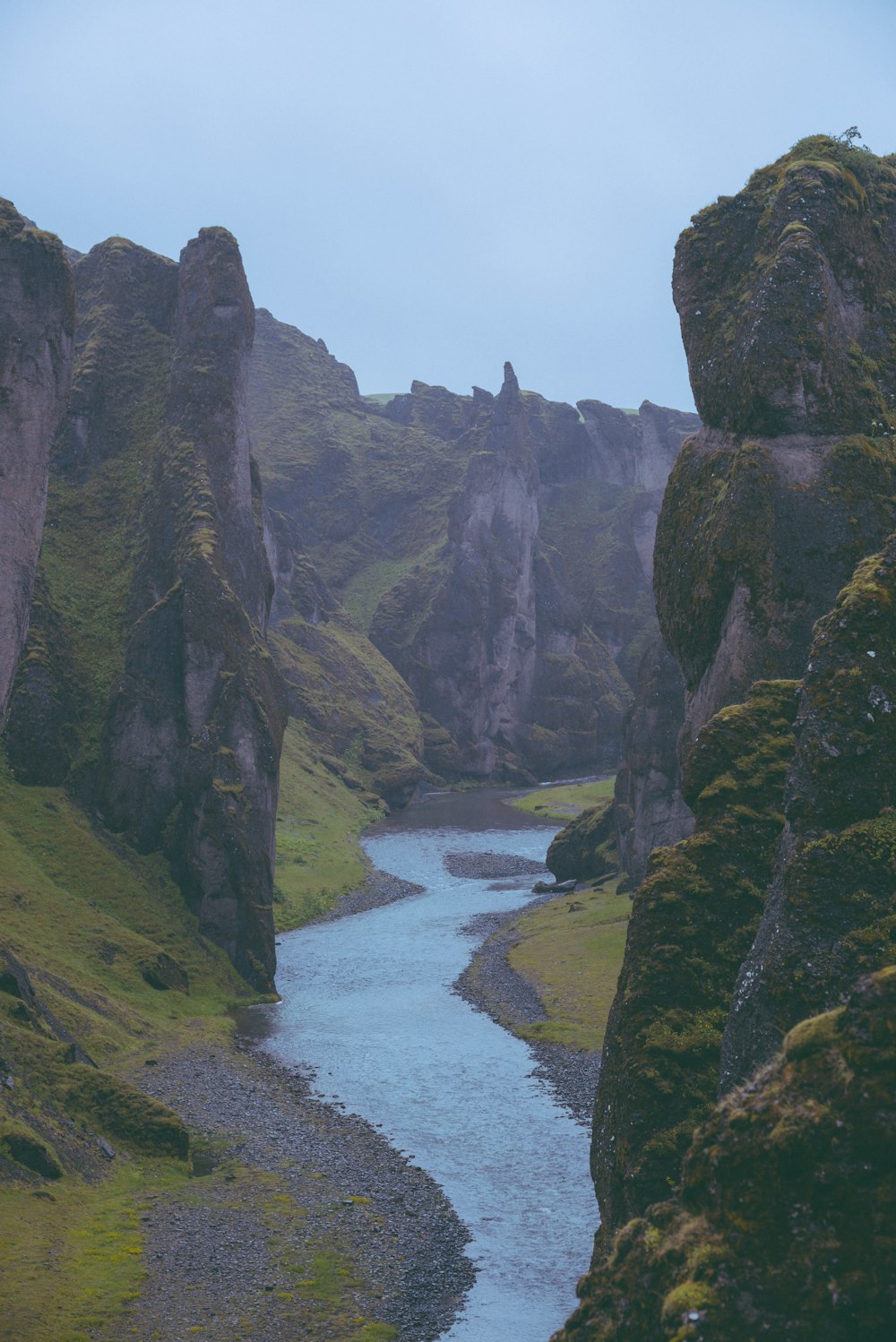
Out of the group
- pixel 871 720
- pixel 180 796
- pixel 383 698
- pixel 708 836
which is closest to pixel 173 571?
pixel 180 796

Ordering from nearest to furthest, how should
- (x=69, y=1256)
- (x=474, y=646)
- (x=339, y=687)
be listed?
(x=69, y=1256) < (x=339, y=687) < (x=474, y=646)

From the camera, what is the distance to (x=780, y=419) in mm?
37938

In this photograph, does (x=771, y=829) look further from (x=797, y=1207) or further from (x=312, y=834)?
(x=312, y=834)

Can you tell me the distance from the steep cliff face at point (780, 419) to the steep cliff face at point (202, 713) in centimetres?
3136

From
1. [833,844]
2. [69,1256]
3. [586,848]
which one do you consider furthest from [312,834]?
[833,844]

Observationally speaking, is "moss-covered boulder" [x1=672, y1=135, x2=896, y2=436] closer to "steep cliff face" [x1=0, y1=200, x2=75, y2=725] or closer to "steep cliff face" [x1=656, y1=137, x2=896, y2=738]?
"steep cliff face" [x1=656, y1=137, x2=896, y2=738]

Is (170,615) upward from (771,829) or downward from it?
upward

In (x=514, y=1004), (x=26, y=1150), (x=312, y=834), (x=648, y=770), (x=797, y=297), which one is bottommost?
(x=514, y=1004)

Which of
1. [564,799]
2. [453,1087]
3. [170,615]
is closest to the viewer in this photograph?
[453,1087]

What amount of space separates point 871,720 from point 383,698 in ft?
520

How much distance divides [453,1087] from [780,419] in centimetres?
2721

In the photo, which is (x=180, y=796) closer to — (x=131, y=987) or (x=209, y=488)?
(x=131, y=987)

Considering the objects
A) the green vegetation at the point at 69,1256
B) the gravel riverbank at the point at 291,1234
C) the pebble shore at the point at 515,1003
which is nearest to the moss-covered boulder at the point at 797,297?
the pebble shore at the point at 515,1003

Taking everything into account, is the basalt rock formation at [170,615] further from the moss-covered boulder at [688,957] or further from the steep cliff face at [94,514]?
the moss-covered boulder at [688,957]
